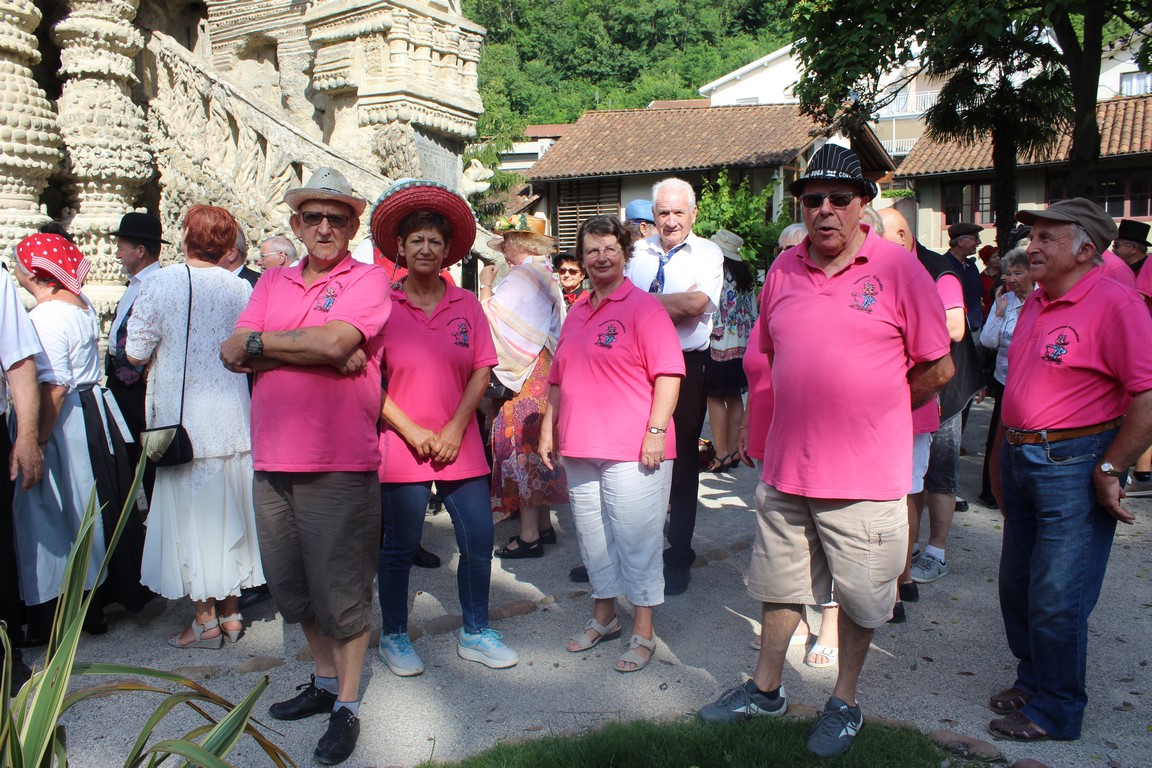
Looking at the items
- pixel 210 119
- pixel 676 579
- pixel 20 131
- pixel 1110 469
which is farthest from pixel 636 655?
pixel 210 119

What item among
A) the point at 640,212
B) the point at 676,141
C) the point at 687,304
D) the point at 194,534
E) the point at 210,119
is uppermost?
the point at 676,141

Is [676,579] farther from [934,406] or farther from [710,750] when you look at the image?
[710,750]

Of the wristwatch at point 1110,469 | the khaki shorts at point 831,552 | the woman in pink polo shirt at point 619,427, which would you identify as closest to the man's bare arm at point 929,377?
the khaki shorts at point 831,552

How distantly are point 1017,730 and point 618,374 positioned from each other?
2028 millimetres

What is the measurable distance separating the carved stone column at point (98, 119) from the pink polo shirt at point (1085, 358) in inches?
313

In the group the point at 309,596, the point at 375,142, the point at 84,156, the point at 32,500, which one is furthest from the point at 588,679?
the point at 84,156

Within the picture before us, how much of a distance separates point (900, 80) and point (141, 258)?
1054 centimetres

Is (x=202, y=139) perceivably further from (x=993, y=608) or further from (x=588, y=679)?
(x=993, y=608)

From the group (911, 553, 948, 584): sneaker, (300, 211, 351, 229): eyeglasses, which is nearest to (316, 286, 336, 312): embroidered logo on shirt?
(300, 211, 351, 229): eyeglasses

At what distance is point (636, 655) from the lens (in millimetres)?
3881

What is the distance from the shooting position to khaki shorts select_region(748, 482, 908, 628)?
306 centimetres

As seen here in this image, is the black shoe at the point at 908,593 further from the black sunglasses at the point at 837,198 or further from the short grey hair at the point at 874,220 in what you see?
the black sunglasses at the point at 837,198

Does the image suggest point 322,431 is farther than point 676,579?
No

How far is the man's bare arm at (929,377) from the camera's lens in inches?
121
